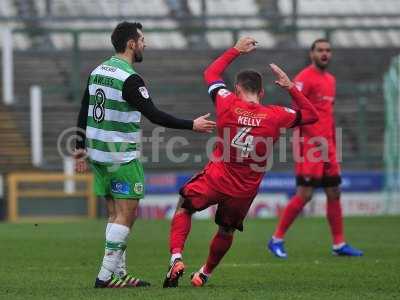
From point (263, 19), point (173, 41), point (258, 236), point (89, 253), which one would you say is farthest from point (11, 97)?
point (89, 253)

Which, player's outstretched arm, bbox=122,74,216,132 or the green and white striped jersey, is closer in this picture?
player's outstretched arm, bbox=122,74,216,132

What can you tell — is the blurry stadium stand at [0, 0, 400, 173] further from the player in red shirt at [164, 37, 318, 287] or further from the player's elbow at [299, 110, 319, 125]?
the player in red shirt at [164, 37, 318, 287]

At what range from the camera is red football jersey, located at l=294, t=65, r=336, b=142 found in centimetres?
1260

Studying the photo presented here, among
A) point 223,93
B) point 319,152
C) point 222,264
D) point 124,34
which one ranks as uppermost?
point 124,34

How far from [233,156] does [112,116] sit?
98 cm

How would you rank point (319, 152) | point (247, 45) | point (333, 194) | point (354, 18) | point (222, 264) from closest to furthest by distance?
point (247, 45) < point (222, 264) < point (319, 152) < point (333, 194) < point (354, 18)

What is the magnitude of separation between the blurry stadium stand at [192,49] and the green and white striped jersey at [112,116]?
51.9 feet

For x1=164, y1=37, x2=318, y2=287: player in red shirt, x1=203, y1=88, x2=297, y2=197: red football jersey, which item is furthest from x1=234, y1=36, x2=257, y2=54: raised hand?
x1=203, y1=88, x2=297, y2=197: red football jersey

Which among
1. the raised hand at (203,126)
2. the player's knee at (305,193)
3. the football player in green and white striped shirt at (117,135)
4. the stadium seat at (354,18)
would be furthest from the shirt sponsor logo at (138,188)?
the stadium seat at (354,18)

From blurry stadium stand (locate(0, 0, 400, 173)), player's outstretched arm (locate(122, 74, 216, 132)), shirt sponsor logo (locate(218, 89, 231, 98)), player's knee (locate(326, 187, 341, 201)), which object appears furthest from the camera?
blurry stadium stand (locate(0, 0, 400, 173))

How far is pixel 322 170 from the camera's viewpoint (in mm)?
12672

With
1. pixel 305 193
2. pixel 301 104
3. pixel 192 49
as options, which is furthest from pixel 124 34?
pixel 192 49

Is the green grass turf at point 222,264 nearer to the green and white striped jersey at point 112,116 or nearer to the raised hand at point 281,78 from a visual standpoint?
the green and white striped jersey at point 112,116

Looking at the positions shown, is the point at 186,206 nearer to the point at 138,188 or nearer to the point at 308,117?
the point at 138,188
